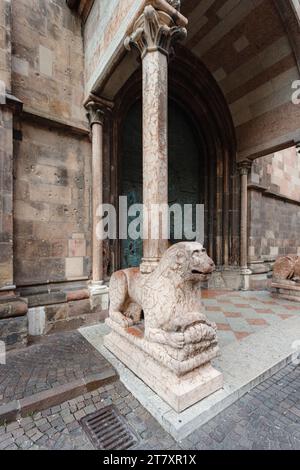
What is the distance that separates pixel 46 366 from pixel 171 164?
200 inches

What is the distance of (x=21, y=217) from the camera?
322 centimetres

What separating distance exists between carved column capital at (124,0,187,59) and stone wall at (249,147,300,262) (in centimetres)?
472

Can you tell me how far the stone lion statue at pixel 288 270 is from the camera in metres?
5.03

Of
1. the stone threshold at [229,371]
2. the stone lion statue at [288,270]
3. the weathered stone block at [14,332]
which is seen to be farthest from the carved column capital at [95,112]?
the stone lion statue at [288,270]

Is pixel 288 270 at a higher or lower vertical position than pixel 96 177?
lower

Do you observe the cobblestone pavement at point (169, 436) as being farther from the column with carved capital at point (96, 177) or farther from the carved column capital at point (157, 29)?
the carved column capital at point (157, 29)

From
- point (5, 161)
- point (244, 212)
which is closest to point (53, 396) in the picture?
point (5, 161)

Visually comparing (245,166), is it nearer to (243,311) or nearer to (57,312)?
(243,311)

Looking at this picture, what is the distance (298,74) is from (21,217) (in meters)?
6.15

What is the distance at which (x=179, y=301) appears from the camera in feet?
6.22

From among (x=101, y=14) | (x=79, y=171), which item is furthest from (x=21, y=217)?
(x=101, y=14)

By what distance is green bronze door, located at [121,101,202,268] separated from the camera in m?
4.88

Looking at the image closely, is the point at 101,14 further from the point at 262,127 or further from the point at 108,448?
the point at 108,448

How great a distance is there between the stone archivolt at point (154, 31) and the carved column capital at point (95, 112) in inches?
54.2
